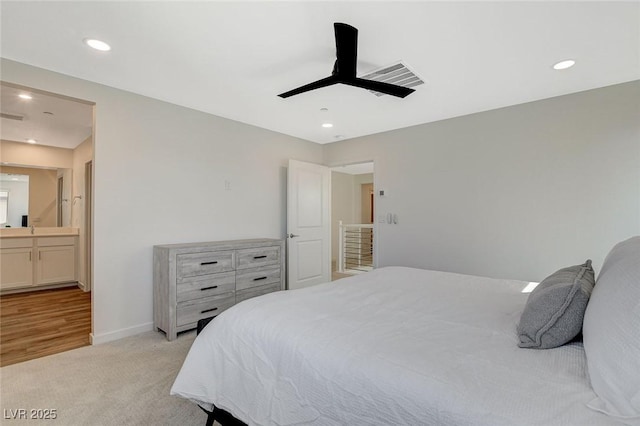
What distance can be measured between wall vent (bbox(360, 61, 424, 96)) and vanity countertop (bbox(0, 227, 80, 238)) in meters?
5.38

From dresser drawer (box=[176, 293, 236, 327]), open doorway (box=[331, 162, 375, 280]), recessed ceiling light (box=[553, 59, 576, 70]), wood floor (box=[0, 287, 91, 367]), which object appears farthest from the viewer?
open doorway (box=[331, 162, 375, 280])

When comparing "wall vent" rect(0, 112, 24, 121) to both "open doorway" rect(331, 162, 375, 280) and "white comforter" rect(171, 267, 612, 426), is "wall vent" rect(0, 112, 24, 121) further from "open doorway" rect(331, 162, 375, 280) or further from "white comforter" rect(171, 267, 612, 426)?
"open doorway" rect(331, 162, 375, 280)

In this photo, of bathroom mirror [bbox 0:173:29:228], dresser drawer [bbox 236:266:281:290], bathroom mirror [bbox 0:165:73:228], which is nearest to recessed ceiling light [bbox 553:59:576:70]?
dresser drawer [bbox 236:266:281:290]

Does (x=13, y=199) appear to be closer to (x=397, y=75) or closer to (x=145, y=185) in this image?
(x=145, y=185)

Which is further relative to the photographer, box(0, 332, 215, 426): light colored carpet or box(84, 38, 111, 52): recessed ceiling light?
box(84, 38, 111, 52): recessed ceiling light

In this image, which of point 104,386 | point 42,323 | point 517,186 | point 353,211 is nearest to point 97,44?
point 104,386

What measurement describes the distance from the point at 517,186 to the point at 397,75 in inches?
72.4

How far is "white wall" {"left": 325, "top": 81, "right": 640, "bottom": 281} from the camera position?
2.76 metres

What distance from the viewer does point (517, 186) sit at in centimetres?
324

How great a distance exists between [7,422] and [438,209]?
4073 millimetres

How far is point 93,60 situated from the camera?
→ 7.83 ft

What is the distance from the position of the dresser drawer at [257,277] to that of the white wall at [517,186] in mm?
1531

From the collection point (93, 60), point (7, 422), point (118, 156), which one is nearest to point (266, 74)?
point (93, 60)

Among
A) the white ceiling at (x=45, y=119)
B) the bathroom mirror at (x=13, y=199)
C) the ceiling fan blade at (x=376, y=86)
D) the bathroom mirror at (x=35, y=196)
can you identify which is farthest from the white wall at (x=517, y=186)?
the bathroom mirror at (x=13, y=199)
